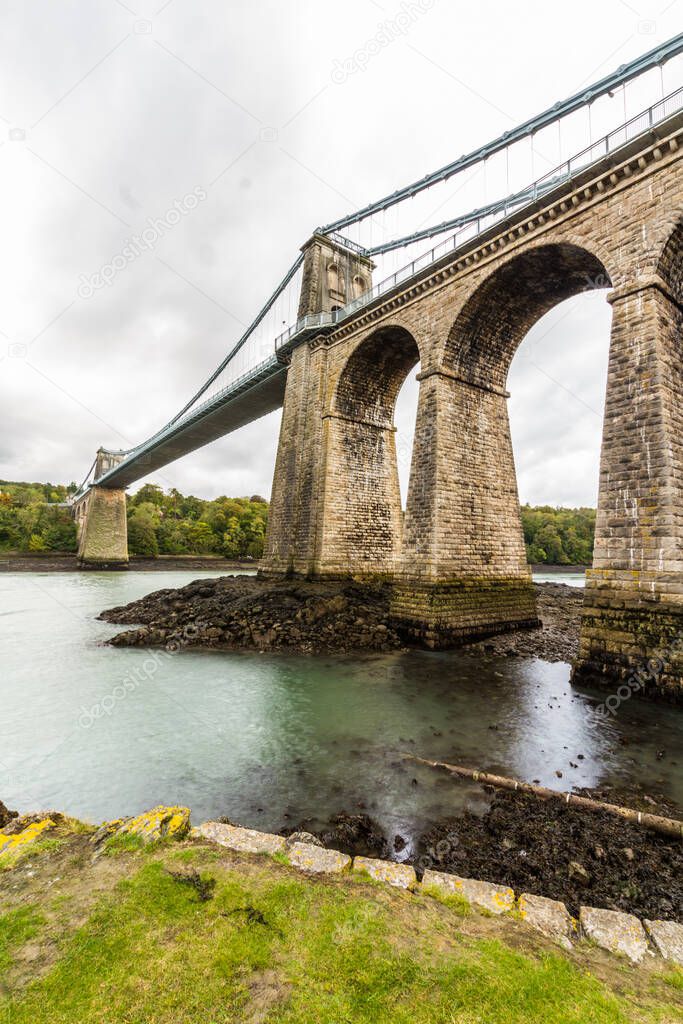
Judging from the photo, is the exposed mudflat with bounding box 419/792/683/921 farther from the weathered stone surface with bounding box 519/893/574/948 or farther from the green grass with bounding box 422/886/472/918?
the green grass with bounding box 422/886/472/918

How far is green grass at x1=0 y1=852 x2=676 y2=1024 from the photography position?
1496 mm

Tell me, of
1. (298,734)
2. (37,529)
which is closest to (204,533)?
(37,529)

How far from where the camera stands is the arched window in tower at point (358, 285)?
22.8 m

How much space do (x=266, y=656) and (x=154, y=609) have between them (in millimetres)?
6759

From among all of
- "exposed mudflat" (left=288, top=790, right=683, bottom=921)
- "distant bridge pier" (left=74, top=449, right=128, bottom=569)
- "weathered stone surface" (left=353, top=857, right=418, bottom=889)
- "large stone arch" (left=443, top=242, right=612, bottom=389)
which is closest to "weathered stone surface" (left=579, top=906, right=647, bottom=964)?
"weathered stone surface" (left=353, top=857, right=418, bottom=889)

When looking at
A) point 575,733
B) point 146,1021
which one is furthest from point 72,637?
point 146,1021

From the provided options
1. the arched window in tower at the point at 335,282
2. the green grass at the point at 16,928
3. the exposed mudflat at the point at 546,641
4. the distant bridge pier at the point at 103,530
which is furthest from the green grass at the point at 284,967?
the distant bridge pier at the point at 103,530

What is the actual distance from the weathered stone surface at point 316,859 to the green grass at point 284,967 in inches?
7.7

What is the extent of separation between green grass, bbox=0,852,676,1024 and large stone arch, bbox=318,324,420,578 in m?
14.8

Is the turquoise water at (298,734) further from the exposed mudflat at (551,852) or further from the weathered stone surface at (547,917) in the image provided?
the weathered stone surface at (547,917)

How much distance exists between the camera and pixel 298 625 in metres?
12.0

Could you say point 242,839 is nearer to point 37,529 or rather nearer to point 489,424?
point 489,424

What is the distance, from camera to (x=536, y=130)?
15.8 m

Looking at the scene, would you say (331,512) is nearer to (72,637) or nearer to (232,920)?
→ (72,637)
